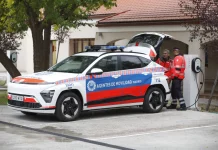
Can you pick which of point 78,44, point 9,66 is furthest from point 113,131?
point 78,44

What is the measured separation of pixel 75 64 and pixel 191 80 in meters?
3.83

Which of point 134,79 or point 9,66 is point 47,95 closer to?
point 134,79

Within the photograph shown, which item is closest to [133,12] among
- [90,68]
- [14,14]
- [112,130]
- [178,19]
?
[178,19]

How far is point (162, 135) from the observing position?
972 centimetres

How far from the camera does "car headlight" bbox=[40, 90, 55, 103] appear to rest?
35.5ft

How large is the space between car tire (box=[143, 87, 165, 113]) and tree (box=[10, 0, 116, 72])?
13.0 ft

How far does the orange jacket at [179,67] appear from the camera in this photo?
43.1 ft

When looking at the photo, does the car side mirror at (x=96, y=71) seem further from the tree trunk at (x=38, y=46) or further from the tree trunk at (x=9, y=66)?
the tree trunk at (x=9, y=66)

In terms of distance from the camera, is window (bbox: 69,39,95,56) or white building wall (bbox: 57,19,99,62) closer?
white building wall (bbox: 57,19,99,62)

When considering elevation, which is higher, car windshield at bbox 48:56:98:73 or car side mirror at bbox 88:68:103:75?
car windshield at bbox 48:56:98:73

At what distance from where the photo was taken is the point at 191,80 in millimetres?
13898

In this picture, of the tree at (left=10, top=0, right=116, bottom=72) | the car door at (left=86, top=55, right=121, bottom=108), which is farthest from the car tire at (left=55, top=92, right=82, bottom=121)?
the tree at (left=10, top=0, right=116, bottom=72)

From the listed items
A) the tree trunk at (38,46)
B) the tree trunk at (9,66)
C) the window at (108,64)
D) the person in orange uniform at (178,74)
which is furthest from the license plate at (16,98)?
the tree trunk at (9,66)

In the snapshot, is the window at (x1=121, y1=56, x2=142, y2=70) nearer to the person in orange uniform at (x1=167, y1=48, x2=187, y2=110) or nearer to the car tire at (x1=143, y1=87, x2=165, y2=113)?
the car tire at (x1=143, y1=87, x2=165, y2=113)
